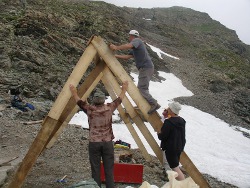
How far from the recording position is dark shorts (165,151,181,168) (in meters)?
6.90

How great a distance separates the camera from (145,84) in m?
7.20

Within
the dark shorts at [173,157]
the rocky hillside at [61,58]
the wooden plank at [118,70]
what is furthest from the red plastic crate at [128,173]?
the rocky hillside at [61,58]

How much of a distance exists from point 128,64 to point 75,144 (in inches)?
1014

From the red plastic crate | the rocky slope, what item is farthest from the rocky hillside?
the red plastic crate

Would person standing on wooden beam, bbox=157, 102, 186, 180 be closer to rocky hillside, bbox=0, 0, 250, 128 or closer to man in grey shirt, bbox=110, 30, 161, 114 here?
man in grey shirt, bbox=110, 30, 161, 114

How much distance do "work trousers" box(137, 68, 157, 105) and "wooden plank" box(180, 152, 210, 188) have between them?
1383 millimetres

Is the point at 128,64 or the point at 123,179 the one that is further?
the point at 128,64

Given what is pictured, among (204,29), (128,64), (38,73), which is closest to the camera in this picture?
(38,73)

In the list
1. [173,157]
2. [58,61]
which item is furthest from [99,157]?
[58,61]

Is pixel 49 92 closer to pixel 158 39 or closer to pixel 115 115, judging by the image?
pixel 115 115

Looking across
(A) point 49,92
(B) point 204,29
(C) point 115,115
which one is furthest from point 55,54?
(B) point 204,29

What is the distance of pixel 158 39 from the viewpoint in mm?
69125

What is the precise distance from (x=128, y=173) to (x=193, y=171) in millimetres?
2100

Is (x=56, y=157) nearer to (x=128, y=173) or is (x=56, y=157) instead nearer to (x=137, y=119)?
(x=128, y=173)
